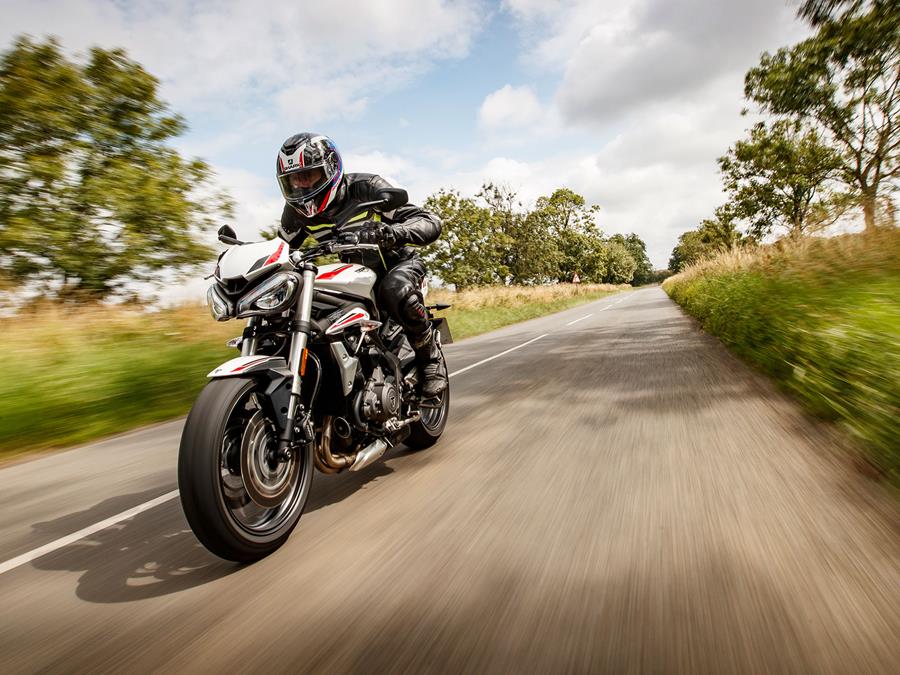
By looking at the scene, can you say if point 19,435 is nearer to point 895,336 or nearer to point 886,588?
point 886,588

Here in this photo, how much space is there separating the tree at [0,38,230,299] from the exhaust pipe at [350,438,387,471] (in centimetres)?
920

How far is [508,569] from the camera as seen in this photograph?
84.9 inches

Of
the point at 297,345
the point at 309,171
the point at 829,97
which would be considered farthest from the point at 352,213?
the point at 829,97

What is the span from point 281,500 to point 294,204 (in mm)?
1852


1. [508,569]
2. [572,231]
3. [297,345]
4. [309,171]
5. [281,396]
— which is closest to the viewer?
[508,569]

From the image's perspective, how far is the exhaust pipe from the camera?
2.93 meters

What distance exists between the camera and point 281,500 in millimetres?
2576

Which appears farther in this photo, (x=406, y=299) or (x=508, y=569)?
(x=406, y=299)

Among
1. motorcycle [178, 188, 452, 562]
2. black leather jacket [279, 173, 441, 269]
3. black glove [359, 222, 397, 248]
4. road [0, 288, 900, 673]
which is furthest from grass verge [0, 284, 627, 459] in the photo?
black glove [359, 222, 397, 248]

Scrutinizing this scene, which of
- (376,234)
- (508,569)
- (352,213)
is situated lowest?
(508,569)

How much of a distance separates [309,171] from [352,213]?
361mm

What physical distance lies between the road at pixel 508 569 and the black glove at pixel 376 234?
1.53 m

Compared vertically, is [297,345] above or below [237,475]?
above

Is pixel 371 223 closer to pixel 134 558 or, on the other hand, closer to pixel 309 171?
pixel 309 171
